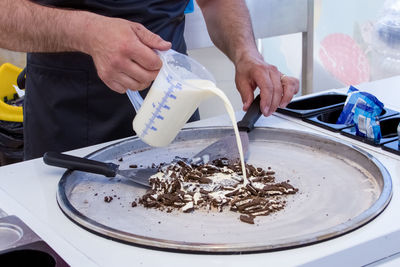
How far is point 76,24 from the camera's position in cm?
126

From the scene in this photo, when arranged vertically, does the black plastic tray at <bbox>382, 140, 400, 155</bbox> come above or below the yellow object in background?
above

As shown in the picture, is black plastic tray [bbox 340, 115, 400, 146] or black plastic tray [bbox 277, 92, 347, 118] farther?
black plastic tray [bbox 277, 92, 347, 118]

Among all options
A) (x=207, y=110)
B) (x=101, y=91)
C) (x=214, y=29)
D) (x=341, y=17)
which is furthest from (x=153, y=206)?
(x=341, y=17)

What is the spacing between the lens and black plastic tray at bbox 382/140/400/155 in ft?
4.31

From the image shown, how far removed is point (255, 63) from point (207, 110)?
66.8 inches

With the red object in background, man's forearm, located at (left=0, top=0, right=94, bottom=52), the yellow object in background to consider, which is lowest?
the yellow object in background

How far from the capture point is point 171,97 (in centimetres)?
110

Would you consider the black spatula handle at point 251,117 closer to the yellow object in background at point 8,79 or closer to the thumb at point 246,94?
the thumb at point 246,94

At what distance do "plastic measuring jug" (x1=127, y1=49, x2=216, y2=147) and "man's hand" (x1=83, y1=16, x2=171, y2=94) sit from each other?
0.03 m

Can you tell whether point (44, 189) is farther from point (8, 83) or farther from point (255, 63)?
point (8, 83)

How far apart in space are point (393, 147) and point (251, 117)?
1.22ft

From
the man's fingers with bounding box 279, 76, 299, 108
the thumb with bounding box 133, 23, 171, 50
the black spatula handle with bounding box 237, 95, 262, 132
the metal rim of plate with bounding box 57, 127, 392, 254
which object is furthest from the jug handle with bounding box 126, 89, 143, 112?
the man's fingers with bounding box 279, 76, 299, 108

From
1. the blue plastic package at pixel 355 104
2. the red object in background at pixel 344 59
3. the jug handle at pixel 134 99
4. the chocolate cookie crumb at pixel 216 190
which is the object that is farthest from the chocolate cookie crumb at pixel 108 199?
the red object in background at pixel 344 59

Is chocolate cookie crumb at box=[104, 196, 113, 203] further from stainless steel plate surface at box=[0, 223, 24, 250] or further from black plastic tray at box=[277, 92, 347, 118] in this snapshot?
black plastic tray at box=[277, 92, 347, 118]
